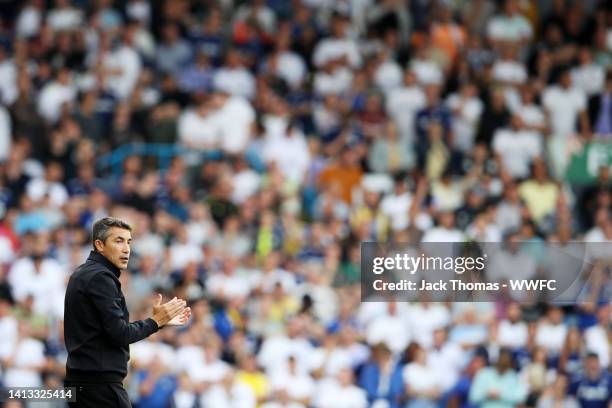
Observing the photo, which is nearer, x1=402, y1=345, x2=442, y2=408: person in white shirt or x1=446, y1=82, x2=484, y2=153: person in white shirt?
x1=402, y1=345, x2=442, y2=408: person in white shirt

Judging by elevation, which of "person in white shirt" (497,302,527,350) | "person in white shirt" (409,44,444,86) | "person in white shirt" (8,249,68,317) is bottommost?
"person in white shirt" (497,302,527,350)

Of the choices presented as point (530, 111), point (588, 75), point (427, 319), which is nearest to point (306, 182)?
point (427, 319)

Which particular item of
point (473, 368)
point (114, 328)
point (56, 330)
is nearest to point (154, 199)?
point (56, 330)

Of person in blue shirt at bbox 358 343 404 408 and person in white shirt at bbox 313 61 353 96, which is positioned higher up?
person in white shirt at bbox 313 61 353 96

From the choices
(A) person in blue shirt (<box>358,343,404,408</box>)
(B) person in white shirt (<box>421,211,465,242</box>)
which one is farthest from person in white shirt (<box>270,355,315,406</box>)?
(B) person in white shirt (<box>421,211,465,242</box>)

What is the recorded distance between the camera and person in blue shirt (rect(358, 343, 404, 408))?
621 inches

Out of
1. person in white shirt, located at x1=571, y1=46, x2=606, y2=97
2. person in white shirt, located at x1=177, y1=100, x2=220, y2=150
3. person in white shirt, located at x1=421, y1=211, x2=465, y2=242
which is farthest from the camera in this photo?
person in white shirt, located at x1=571, y1=46, x2=606, y2=97

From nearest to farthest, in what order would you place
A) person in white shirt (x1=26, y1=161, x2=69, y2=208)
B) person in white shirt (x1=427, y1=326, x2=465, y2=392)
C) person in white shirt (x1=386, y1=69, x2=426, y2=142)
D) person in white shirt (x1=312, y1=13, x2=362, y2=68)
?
person in white shirt (x1=427, y1=326, x2=465, y2=392) → person in white shirt (x1=26, y1=161, x2=69, y2=208) → person in white shirt (x1=386, y1=69, x2=426, y2=142) → person in white shirt (x1=312, y1=13, x2=362, y2=68)

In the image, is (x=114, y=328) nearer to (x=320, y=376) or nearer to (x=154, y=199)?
(x=320, y=376)

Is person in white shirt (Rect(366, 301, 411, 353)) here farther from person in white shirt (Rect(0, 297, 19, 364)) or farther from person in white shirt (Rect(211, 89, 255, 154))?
person in white shirt (Rect(0, 297, 19, 364))

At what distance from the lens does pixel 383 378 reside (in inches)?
625

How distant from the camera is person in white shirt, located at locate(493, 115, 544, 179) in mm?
19094

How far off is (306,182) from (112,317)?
32.7 ft

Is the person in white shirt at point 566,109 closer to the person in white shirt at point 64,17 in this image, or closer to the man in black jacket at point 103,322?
the person in white shirt at point 64,17
